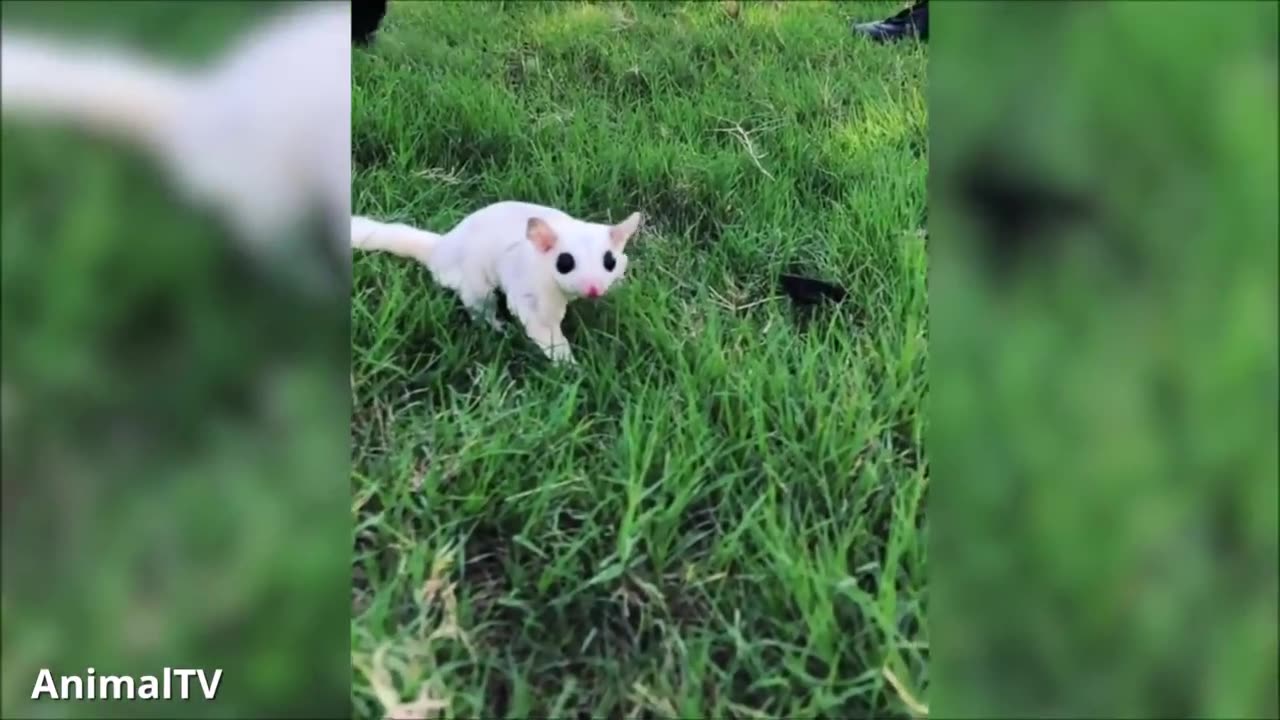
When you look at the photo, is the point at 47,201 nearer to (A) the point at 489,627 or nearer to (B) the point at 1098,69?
(A) the point at 489,627

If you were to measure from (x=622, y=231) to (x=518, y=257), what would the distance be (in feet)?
0.29

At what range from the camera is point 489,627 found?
867 mm

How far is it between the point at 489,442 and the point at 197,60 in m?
0.36

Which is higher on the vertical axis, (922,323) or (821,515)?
(922,323)

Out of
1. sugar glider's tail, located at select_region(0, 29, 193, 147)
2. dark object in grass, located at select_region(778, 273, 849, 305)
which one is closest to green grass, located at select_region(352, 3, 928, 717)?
dark object in grass, located at select_region(778, 273, 849, 305)

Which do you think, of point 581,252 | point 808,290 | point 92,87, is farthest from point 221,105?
point 808,290

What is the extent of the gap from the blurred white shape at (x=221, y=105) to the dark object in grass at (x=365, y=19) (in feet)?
0.29

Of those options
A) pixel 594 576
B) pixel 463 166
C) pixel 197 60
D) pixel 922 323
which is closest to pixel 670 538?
pixel 594 576

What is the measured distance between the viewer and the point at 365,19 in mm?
1024

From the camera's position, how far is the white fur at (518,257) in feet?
3.13

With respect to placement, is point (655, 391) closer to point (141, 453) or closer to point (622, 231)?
point (622, 231)

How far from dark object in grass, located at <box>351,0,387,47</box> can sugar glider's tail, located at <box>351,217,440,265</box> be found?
0.16 metres

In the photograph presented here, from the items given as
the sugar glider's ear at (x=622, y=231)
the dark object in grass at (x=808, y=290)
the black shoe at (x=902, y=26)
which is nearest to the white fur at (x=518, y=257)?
the sugar glider's ear at (x=622, y=231)

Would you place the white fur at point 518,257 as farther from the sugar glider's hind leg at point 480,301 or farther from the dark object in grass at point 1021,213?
the dark object in grass at point 1021,213
